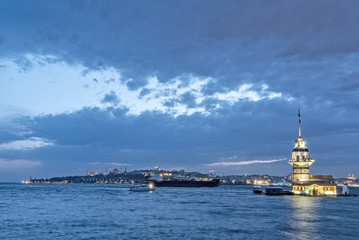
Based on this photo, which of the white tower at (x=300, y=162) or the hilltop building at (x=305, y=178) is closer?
the hilltop building at (x=305, y=178)

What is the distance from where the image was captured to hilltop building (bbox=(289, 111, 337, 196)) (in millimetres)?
113250

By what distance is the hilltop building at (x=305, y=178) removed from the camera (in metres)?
113

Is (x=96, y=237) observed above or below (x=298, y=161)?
below

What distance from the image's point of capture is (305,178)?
12650 centimetres

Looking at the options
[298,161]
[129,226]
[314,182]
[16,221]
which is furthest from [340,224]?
[298,161]

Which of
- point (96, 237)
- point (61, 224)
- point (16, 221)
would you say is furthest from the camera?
point (16, 221)

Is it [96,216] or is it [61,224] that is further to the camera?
[96,216]

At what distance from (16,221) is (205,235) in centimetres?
2770

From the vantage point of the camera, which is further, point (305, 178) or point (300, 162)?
point (305, 178)

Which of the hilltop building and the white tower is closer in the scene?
the hilltop building

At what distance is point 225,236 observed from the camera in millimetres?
36656

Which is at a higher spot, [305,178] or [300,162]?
[300,162]

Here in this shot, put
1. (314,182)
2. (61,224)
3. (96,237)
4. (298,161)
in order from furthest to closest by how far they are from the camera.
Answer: (298,161) → (314,182) → (61,224) → (96,237)

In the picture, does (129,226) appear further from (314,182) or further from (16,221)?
(314,182)
